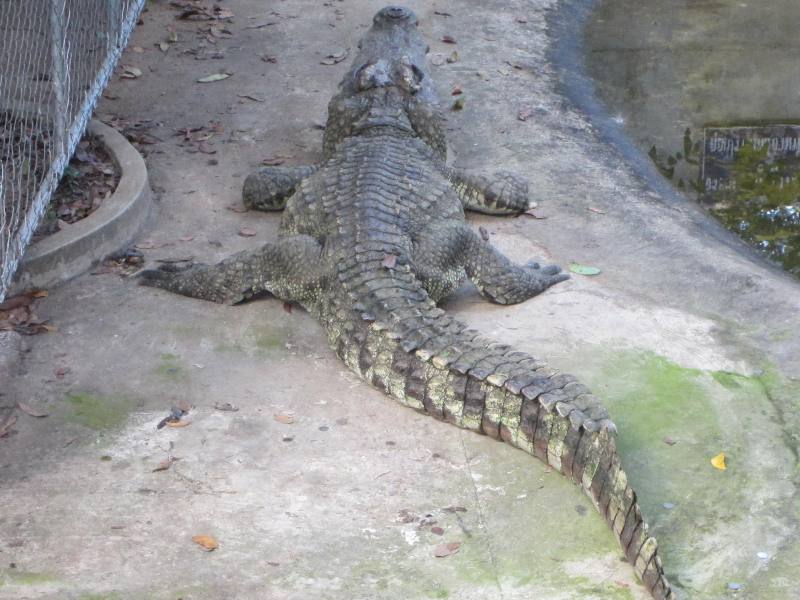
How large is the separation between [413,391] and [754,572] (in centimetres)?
151

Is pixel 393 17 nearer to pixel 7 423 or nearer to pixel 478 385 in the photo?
pixel 478 385

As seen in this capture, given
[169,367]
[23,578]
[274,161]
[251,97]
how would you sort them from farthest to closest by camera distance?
[251,97] < [274,161] < [169,367] < [23,578]

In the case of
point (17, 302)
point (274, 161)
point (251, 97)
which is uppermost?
point (251, 97)

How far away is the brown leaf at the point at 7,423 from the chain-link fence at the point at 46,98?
1.81 feet

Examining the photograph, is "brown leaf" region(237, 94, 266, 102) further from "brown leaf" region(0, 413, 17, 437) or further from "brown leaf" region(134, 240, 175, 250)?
"brown leaf" region(0, 413, 17, 437)

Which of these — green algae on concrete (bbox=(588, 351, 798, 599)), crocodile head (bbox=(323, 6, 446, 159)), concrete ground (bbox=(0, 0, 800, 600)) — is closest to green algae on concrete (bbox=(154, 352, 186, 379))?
concrete ground (bbox=(0, 0, 800, 600))

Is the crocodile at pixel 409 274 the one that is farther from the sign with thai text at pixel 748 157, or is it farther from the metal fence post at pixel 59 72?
the sign with thai text at pixel 748 157

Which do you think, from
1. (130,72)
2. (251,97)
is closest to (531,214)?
(251,97)

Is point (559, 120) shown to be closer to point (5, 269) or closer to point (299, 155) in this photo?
point (299, 155)

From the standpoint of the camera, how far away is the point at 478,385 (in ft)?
14.6

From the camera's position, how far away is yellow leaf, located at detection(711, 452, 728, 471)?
437cm

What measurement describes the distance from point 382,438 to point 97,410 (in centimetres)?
117

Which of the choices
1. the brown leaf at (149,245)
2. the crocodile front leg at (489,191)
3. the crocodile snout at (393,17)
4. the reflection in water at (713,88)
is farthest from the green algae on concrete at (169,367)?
the reflection in water at (713,88)

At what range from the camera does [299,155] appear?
7.07 metres
